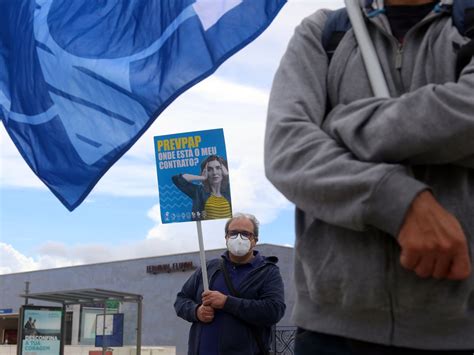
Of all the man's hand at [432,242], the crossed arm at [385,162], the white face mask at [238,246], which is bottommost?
the man's hand at [432,242]

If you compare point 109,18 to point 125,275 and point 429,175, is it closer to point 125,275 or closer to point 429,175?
point 429,175

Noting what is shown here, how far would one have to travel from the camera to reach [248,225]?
6.94 metres

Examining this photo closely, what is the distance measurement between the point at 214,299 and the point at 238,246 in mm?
556

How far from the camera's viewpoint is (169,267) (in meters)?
39.8

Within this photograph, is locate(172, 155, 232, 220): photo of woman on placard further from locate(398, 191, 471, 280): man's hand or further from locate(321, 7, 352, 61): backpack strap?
locate(398, 191, 471, 280): man's hand

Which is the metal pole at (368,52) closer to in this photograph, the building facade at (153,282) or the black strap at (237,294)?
the black strap at (237,294)

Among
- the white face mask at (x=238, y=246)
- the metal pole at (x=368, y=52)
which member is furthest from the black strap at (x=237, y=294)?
the metal pole at (x=368, y=52)

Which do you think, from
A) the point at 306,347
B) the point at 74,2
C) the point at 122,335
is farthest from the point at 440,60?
the point at 122,335

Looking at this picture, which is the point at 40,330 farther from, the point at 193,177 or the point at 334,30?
the point at 334,30

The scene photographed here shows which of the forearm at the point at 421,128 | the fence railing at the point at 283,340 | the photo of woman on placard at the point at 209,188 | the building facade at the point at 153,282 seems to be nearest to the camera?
the forearm at the point at 421,128

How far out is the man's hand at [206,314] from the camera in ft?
20.7

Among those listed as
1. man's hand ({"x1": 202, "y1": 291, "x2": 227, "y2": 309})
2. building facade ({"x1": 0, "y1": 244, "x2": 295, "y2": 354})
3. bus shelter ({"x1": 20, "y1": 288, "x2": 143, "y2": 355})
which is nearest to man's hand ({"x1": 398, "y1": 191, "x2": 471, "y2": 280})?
man's hand ({"x1": 202, "y1": 291, "x2": 227, "y2": 309})

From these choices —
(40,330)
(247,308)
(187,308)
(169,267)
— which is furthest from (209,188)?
(169,267)

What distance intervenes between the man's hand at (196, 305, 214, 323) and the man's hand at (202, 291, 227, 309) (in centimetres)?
4
